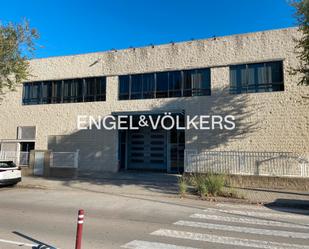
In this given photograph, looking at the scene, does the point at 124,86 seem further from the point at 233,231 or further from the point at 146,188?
the point at 233,231

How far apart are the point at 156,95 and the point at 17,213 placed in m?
12.7

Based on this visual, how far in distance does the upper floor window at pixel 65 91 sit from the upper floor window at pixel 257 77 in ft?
31.0

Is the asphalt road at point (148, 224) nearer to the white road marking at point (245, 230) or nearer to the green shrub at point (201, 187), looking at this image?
the white road marking at point (245, 230)

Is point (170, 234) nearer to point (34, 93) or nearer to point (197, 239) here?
point (197, 239)

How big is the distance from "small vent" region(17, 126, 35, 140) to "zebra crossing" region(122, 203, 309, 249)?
58.1 feet

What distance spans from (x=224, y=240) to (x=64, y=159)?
1338 cm

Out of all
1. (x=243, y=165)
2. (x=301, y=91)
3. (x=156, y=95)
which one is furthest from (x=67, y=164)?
(x=301, y=91)

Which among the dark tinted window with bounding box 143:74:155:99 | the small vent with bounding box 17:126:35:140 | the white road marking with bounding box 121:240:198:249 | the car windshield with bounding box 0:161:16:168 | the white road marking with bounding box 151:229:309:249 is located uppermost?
the dark tinted window with bounding box 143:74:155:99

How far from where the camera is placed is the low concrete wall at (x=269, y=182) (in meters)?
12.8

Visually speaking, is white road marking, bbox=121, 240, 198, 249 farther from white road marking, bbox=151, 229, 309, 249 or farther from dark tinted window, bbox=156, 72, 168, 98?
dark tinted window, bbox=156, 72, 168, 98

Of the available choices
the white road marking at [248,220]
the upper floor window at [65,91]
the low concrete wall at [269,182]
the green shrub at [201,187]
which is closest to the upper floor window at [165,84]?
the upper floor window at [65,91]

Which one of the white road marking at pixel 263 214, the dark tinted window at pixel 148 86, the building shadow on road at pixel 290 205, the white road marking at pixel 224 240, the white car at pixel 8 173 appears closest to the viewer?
the white road marking at pixel 224 240

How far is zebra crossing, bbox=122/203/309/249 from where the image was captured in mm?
5434

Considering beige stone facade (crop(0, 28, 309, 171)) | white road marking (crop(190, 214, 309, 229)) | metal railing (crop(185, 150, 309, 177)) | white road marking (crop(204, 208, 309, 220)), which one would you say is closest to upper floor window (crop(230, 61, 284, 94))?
beige stone facade (crop(0, 28, 309, 171))
